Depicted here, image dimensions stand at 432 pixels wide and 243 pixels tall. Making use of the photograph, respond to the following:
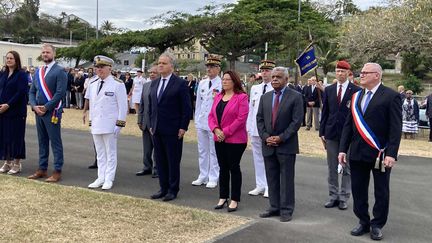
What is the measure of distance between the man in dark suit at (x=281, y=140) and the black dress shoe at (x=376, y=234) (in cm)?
107

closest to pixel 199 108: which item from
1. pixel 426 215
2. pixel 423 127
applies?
pixel 426 215

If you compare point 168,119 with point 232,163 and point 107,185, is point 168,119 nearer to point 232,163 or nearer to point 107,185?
point 232,163

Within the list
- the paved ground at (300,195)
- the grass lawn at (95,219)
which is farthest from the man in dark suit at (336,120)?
the grass lawn at (95,219)

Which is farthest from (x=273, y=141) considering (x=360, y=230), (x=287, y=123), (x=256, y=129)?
(x=360, y=230)

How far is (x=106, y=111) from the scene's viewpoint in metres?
8.02

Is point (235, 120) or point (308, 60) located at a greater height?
point (308, 60)

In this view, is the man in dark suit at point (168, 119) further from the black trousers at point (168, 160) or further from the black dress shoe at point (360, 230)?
the black dress shoe at point (360, 230)

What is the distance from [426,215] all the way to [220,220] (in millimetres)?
2990

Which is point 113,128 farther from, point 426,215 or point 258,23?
point 258,23

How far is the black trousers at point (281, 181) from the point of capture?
259 inches

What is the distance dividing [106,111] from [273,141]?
2885 millimetres

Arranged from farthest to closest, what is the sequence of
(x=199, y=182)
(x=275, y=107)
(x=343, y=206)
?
(x=199, y=182), (x=343, y=206), (x=275, y=107)

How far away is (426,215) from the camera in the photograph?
283 inches

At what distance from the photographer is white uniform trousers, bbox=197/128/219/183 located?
28.1 ft
